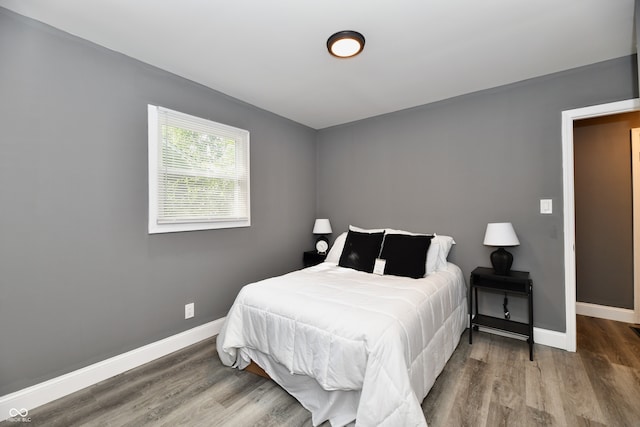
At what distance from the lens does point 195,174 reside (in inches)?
104

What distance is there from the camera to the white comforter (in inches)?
56.4

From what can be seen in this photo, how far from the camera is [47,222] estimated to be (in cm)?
187

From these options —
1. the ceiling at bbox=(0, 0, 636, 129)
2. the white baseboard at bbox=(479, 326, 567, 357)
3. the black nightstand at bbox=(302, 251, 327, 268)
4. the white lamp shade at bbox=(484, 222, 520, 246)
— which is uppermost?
the ceiling at bbox=(0, 0, 636, 129)

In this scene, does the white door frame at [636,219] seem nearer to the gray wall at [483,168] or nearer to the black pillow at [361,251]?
the gray wall at [483,168]

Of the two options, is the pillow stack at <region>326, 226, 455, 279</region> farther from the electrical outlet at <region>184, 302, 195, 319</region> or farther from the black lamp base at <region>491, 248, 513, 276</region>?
the electrical outlet at <region>184, 302, 195, 319</region>

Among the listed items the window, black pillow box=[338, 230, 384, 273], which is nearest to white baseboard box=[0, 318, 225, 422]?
the window

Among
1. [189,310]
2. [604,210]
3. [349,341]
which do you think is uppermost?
[604,210]

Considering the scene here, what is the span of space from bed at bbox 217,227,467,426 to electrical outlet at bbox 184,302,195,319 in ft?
2.02

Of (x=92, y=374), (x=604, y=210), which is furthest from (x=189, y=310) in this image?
(x=604, y=210)

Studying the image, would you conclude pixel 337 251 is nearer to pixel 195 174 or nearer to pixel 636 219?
pixel 195 174

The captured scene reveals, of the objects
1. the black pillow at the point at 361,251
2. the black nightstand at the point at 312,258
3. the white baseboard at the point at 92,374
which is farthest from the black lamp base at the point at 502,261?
the white baseboard at the point at 92,374

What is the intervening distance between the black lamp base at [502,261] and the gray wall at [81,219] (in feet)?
9.00

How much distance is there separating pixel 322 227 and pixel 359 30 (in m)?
2.43

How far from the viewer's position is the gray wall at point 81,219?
1.76 meters
